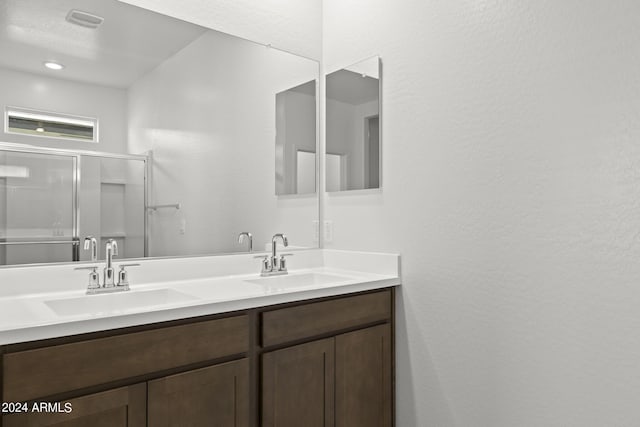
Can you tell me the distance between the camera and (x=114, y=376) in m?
1.22

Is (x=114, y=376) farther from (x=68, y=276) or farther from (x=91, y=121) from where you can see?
(x=91, y=121)

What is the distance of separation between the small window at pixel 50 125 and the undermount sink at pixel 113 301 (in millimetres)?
599

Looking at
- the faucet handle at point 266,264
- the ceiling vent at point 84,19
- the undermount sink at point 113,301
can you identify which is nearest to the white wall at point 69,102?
the ceiling vent at point 84,19

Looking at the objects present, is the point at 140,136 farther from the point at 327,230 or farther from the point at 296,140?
the point at 327,230

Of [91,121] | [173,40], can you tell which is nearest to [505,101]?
[173,40]

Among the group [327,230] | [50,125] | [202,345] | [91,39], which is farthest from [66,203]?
[327,230]

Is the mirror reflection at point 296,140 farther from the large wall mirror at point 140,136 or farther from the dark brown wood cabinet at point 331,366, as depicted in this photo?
the dark brown wood cabinet at point 331,366

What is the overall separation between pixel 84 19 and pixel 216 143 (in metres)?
0.68

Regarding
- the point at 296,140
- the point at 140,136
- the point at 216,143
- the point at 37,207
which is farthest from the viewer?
the point at 296,140

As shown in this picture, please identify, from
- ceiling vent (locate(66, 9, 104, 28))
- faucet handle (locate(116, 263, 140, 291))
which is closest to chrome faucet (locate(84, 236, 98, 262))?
faucet handle (locate(116, 263, 140, 291))

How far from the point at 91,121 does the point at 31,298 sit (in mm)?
673

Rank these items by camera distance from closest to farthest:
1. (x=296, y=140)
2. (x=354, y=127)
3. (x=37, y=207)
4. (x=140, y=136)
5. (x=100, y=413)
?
1. (x=100, y=413)
2. (x=37, y=207)
3. (x=140, y=136)
4. (x=354, y=127)
5. (x=296, y=140)

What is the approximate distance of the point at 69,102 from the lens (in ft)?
5.43

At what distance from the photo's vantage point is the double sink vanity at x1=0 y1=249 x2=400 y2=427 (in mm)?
1148
